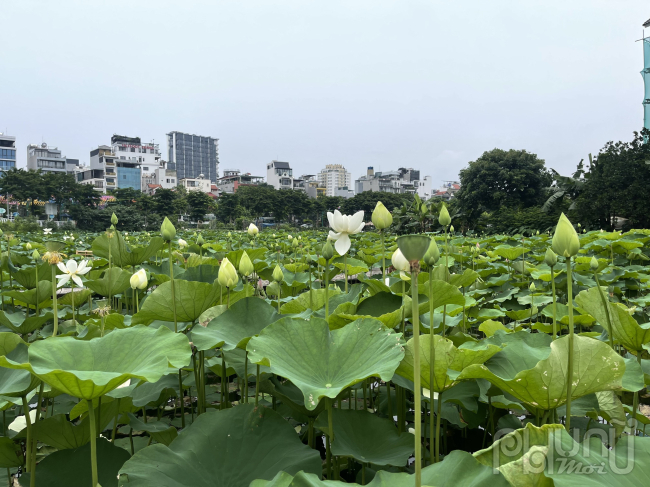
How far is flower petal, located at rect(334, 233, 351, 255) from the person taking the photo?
42.7 inches

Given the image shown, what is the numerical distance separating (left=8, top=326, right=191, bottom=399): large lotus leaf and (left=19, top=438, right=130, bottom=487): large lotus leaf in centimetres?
18

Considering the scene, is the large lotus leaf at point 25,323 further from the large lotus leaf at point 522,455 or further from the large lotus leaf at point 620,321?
the large lotus leaf at point 620,321

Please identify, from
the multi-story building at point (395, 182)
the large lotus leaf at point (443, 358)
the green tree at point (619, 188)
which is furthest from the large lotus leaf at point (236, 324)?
the multi-story building at point (395, 182)

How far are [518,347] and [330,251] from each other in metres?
0.49

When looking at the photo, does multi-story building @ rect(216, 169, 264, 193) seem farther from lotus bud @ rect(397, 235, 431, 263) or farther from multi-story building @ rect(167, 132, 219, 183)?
lotus bud @ rect(397, 235, 431, 263)

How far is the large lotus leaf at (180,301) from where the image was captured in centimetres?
109

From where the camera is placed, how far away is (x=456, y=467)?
56 centimetres

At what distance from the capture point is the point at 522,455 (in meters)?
0.53

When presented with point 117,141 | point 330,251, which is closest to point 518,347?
point 330,251

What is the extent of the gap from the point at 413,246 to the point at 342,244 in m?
0.64

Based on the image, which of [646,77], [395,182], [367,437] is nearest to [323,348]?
[367,437]

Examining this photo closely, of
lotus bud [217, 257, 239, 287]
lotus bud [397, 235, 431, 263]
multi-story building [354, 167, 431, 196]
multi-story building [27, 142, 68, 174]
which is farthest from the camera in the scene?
multi-story building [354, 167, 431, 196]

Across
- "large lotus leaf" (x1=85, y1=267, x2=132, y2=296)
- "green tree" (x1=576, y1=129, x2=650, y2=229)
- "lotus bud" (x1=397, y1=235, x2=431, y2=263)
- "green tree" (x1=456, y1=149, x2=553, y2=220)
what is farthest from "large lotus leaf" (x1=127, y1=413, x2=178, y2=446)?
"green tree" (x1=456, y1=149, x2=553, y2=220)

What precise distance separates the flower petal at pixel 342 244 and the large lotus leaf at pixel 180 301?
34cm
